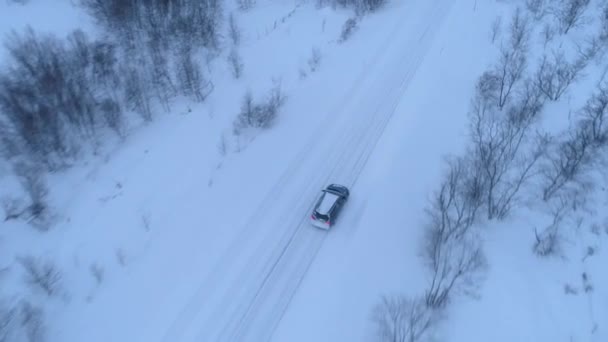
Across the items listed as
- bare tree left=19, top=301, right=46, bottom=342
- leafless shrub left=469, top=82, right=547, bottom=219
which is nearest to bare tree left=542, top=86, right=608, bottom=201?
leafless shrub left=469, top=82, right=547, bottom=219

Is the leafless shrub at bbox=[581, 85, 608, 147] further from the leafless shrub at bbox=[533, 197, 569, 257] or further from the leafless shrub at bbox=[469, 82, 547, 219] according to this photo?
the leafless shrub at bbox=[533, 197, 569, 257]

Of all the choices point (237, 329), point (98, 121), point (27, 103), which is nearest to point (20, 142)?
point (27, 103)

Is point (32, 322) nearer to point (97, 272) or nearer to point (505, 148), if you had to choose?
point (97, 272)

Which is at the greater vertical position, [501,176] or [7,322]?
[501,176]

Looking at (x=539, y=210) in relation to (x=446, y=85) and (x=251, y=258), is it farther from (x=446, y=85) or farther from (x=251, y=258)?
(x=251, y=258)

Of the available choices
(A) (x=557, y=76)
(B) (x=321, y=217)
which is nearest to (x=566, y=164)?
(A) (x=557, y=76)

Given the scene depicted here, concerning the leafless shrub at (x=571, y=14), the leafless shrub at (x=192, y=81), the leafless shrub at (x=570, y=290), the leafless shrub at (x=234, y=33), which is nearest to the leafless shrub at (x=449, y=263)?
the leafless shrub at (x=570, y=290)

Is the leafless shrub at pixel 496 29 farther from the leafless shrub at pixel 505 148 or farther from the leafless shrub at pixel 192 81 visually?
the leafless shrub at pixel 192 81
